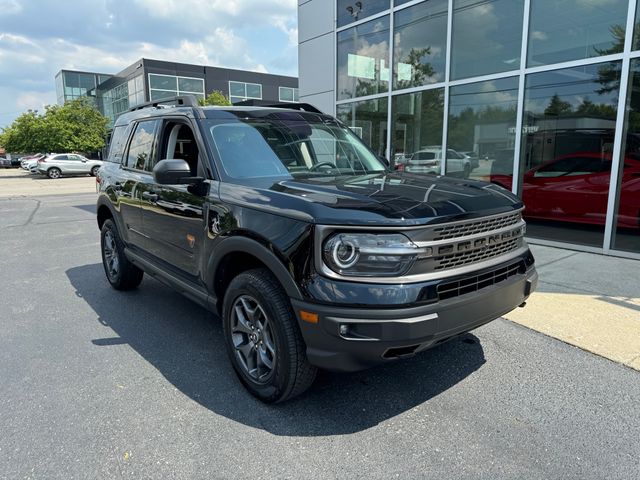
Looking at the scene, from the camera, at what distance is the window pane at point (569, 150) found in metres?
7.11

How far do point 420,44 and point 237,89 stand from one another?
4040cm

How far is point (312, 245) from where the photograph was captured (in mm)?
2451

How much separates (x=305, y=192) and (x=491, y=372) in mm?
1939

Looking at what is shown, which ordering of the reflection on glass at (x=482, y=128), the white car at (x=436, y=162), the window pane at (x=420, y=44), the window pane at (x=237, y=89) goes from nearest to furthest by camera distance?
the reflection on glass at (x=482, y=128)
the white car at (x=436, y=162)
the window pane at (x=420, y=44)
the window pane at (x=237, y=89)

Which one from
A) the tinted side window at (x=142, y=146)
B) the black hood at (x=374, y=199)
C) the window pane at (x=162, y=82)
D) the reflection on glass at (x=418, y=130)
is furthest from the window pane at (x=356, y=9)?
the window pane at (x=162, y=82)

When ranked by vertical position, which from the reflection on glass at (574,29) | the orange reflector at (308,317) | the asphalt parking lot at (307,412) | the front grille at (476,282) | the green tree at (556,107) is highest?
the reflection on glass at (574,29)

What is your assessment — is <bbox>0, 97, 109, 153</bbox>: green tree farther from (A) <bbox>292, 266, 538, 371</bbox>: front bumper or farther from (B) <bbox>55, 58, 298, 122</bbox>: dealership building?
(A) <bbox>292, 266, 538, 371</bbox>: front bumper

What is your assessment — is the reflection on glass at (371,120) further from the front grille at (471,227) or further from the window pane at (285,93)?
the window pane at (285,93)

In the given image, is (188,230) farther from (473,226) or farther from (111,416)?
(473,226)

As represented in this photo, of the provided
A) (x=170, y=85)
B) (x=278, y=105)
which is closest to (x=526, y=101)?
(x=278, y=105)

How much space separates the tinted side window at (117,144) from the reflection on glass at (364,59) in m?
6.95

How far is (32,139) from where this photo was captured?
114 feet

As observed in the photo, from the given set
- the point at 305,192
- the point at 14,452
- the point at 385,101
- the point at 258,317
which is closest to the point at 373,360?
the point at 258,317

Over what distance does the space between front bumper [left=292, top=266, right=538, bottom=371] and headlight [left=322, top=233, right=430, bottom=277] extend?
21cm
